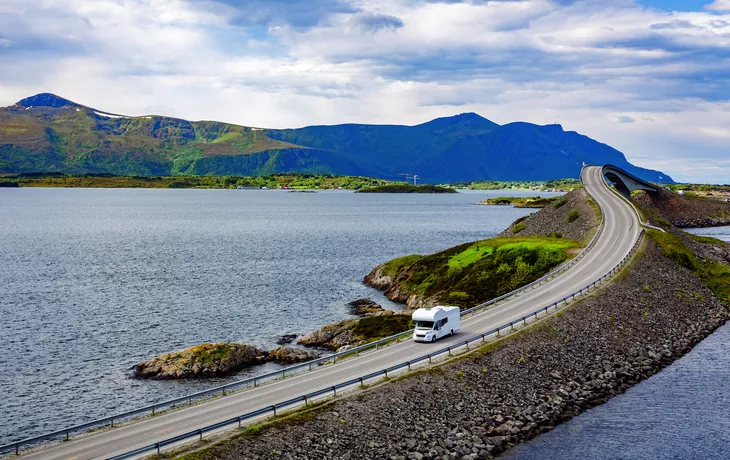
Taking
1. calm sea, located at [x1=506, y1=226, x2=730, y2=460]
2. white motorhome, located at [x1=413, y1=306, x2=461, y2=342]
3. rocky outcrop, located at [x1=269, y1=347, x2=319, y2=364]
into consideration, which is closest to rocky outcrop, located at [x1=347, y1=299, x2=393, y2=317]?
rocky outcrop, located at [x1=269, y1=347, x2=319, y2=364]

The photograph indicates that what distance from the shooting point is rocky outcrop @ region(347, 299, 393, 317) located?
8596 cm

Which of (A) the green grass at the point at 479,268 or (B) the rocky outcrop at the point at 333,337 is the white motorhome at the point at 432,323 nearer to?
(B) the rocky outcrop at the point at 333,337

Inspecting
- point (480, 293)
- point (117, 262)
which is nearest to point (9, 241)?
point (117, 262)

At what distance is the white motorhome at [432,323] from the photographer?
184 feet

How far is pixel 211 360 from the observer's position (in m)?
61.7

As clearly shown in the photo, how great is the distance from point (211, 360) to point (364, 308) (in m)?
30.4

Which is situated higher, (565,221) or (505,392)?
(565,221)

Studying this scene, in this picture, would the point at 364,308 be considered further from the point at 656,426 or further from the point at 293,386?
the point at 656,426

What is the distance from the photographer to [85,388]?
189ft

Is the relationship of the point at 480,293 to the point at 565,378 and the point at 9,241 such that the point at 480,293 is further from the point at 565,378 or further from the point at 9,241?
the point at 9,241

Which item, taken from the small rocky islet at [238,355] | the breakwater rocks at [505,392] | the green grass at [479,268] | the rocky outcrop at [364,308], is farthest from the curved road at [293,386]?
the rocky outcrop at [364,308]

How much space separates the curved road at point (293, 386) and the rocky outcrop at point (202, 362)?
15.2 metres

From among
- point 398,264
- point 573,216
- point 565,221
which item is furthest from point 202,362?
point 573,216

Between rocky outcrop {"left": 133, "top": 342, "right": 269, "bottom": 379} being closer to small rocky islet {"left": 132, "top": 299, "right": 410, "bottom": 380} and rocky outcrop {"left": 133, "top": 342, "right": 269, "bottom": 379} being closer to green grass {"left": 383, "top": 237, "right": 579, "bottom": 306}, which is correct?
small rocky islet {"left": 132, "top": 299, "right": 410, "bottom": 380}
